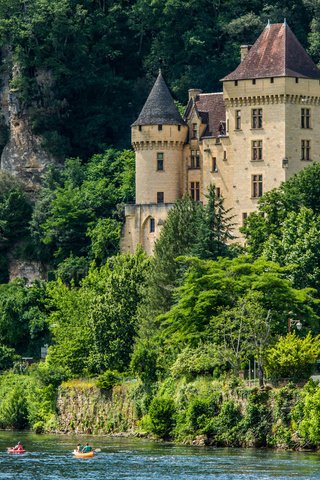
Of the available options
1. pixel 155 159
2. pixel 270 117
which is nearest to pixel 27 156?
pixel 155 159

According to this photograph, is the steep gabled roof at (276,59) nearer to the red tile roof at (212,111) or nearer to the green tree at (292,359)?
the red tile roof at (212,111)

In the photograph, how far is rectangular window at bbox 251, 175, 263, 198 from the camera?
16488 cm

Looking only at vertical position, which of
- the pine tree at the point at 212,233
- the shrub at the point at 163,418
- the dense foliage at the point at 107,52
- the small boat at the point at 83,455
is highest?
the dense foliage at the point at 107,52

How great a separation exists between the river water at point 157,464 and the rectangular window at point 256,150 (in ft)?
105

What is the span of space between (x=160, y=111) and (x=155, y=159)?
306 centimetres

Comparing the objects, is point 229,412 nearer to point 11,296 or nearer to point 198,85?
point 11,296

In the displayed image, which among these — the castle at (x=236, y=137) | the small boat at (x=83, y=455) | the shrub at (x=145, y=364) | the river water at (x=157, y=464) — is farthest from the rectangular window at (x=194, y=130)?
the small boat at (x=83, y=455)

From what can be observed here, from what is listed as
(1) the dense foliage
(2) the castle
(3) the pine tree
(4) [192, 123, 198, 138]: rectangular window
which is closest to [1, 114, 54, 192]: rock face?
(1) the dense foliage

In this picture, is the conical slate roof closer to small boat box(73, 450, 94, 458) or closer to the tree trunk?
the tree trunk

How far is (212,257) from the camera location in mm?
152250

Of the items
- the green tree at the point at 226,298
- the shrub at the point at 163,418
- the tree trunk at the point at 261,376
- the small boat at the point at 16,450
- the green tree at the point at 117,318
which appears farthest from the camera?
the green tree at the point at 117,318

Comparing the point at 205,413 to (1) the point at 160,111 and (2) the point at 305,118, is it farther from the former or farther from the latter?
(1) the point at 160,111

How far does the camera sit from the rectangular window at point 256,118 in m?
165

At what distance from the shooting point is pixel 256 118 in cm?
16512
